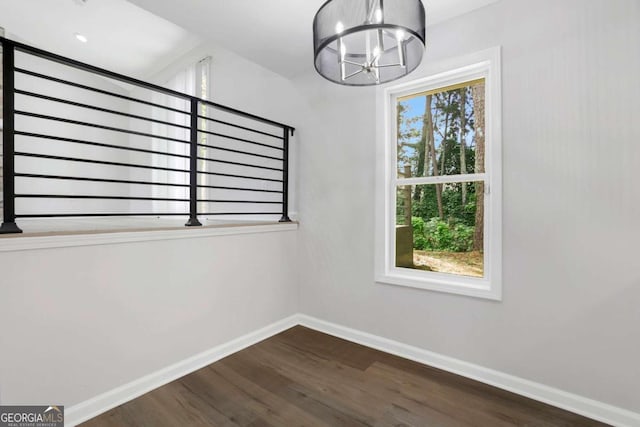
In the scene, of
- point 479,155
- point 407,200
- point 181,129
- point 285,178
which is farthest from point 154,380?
point 181,129

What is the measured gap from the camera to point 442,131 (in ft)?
7.35

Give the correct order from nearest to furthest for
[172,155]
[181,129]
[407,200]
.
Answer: [172,155] < [407,200] < [181,129]

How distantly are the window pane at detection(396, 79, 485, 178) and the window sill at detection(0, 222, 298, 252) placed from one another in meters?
1.44

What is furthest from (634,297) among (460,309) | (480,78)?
(480,78)

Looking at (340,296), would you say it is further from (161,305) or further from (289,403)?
(161,305)

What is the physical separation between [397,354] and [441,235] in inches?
38.4

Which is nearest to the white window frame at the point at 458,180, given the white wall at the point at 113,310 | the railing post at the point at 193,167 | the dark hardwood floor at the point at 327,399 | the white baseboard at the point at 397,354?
the white baseboard at the point at 397,354

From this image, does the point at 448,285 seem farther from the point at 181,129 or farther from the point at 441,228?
the point at 181,129

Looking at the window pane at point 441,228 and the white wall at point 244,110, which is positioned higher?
the white wall at point 244,110

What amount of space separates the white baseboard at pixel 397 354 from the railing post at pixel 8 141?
1024 mm

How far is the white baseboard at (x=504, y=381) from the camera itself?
1.58 metres

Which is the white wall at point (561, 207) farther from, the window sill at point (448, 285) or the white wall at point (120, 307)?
the white wall at point (120, 307)

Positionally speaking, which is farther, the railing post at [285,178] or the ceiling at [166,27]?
the railing post at [285,178]

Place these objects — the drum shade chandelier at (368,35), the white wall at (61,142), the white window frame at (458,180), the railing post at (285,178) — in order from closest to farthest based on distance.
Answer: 1. the drum shade chandelier at (368,35)
2. the white window frame at (458,180)
3. the railing post at (285,178)
4. the white wall at (61,142)
